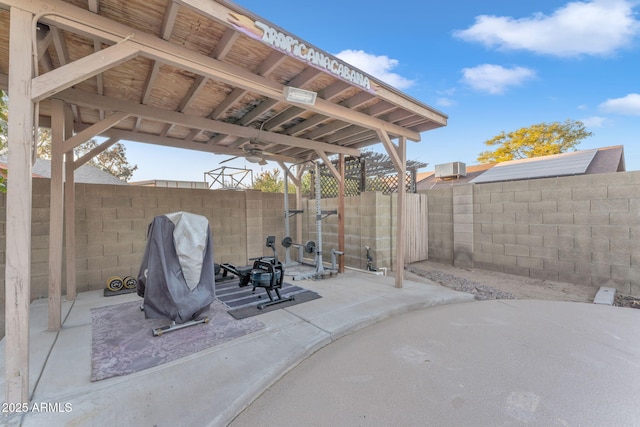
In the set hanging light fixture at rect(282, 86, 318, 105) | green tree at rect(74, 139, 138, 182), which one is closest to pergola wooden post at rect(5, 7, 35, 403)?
hanging light fixture at rect(282, 86, 318, 105)

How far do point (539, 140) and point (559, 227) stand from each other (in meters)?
13.7

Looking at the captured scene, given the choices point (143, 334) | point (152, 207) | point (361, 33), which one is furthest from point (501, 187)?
point (152, 207)

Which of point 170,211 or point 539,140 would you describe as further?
point 539,140

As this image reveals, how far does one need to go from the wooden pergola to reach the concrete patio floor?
25 centimetres

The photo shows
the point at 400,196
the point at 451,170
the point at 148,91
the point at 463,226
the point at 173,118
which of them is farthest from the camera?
the point at 451,170

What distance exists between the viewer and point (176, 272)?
9.11 feet

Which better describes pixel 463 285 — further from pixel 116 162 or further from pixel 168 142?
pixel 116 162

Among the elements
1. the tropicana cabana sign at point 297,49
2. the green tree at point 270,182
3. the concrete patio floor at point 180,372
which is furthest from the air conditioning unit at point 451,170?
the green tree at point 270,182

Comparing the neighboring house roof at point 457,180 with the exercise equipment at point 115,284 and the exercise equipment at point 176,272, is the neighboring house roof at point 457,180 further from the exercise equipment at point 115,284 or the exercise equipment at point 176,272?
the exercise equipment at point 115,284

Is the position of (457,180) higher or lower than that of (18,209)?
higher

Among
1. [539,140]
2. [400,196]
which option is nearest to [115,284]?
[400,196]

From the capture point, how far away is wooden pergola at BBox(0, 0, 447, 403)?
1598 millimetres

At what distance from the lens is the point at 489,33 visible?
712 centimetres

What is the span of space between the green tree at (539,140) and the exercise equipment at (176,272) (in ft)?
60.7
